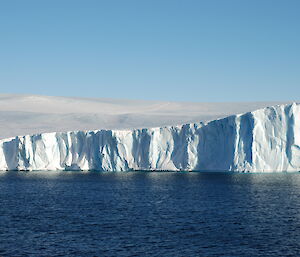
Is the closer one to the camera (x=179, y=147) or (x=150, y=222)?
(x=150, y=222)

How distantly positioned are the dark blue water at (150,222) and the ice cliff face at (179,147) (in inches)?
534

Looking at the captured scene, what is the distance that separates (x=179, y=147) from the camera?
285 feet

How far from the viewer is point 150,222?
39.4 meters

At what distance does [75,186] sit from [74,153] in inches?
905

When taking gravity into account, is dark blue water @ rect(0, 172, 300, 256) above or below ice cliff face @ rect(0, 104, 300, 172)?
below

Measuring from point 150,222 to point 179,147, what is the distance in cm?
4792

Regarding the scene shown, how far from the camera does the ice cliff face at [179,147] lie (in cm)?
7681

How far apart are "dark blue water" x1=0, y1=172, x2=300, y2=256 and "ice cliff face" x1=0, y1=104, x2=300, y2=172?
13.6m

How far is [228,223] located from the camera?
3859cm

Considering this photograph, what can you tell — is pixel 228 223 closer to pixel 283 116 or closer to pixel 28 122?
pixel 283 116

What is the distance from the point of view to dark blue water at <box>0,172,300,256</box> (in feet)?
99.9

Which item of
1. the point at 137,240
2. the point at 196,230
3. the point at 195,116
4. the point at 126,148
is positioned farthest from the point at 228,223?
the point at 195,116

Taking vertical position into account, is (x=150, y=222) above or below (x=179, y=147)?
below

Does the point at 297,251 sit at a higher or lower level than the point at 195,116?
lower
